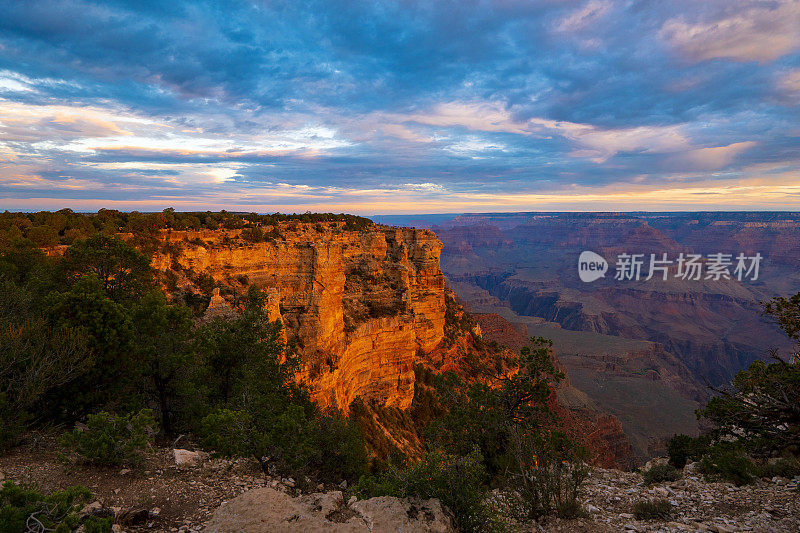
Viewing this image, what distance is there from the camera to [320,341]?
26688mm

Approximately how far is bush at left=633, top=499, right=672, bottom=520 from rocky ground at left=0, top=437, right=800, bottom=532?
0.64ft

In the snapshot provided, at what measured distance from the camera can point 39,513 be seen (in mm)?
5031

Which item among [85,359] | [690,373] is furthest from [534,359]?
[690,373]

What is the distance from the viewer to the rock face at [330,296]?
26.2 m

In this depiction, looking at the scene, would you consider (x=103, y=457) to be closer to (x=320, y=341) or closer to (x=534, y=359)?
(x=534, y=359)

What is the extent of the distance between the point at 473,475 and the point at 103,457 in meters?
7.53

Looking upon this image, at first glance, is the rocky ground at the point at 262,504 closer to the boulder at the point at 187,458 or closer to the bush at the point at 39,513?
the boulder at the point at 187,458

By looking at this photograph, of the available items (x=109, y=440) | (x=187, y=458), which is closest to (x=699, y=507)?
(x=187, y=458)

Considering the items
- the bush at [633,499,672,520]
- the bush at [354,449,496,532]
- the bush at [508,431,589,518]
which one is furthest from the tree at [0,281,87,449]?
the bush at [633,499,672,520]

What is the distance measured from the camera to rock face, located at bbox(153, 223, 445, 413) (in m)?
26.2

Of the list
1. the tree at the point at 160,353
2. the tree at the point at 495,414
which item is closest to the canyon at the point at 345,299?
the tree at the point at 160,353

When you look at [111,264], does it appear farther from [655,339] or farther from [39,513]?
[655,339]

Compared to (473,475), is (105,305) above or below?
above

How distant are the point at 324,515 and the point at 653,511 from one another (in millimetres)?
7865
